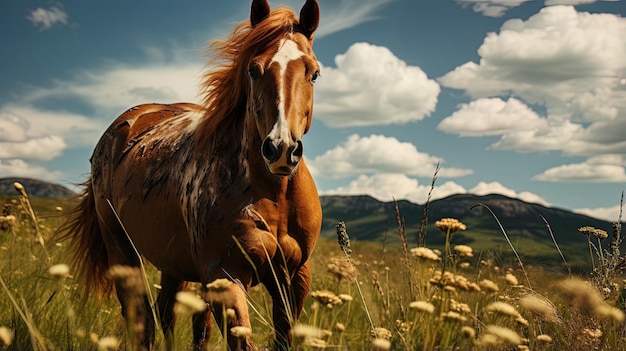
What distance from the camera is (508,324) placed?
4.27m

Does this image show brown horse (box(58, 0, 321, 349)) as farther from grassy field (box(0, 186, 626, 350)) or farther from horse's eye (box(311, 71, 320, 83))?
grassy field (box(0, 186, 626, 350))

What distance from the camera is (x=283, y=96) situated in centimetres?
351

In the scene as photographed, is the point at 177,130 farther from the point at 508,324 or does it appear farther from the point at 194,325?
the point at 508,324

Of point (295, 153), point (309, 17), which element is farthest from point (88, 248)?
point (295, 153)

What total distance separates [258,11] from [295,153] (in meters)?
1.54

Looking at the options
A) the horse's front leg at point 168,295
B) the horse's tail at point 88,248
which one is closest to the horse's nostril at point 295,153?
the horse's front leg at point 168,295

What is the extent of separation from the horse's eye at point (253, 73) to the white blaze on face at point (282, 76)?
136 mm

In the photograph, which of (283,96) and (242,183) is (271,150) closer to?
(283,96)

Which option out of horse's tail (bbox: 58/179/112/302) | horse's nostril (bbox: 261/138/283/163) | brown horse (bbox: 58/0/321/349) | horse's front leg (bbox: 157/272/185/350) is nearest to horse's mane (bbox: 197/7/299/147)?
brown horse (bbox: 58/0/321/349)

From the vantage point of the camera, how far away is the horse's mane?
13.2 ft

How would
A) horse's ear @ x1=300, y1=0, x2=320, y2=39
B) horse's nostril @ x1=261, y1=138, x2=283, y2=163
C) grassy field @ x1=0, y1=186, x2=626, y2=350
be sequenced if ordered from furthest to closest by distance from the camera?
horse's ear @ x1=300, y1=0, x2=320, y2=39 < horse's nostril @ x1=261, y1=138, x2=283, y2=163 < grassy field @ x1=0, y1=186, x2=626, y2=350

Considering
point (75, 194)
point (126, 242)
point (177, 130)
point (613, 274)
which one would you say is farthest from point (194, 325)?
point (613, 274)

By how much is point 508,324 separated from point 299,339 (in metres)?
2.41

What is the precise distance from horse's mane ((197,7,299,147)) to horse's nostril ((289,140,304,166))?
0.95 m
